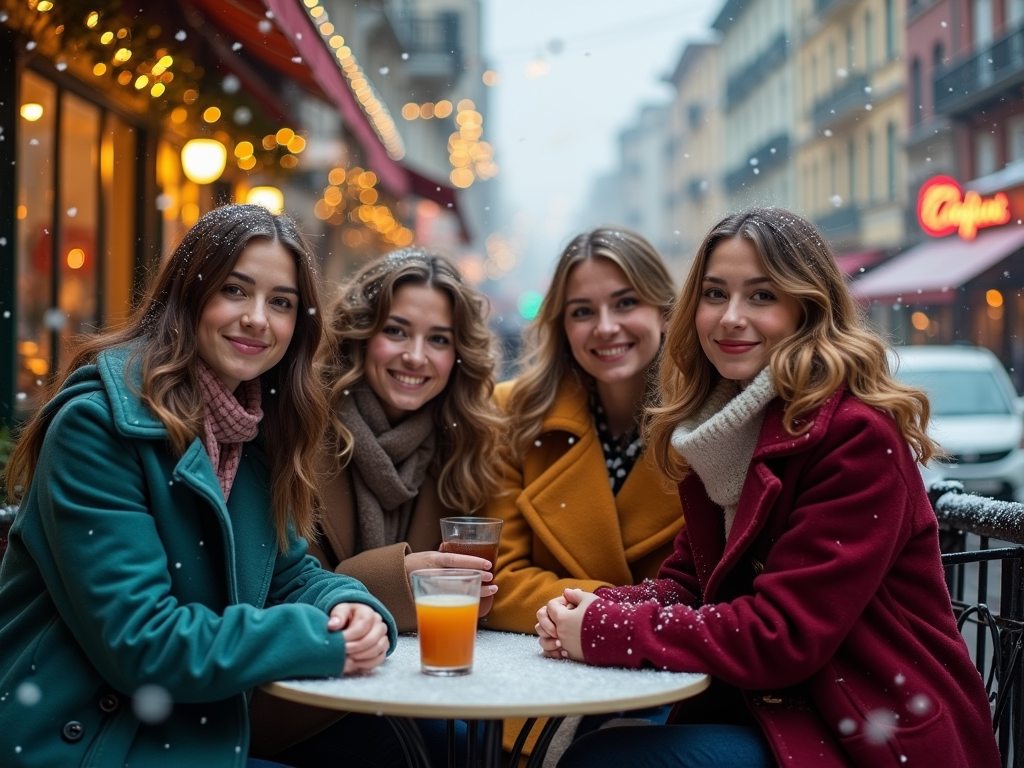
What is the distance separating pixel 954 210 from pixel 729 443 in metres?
13.7

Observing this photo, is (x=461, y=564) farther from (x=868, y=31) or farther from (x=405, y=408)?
(x=868, y=31)

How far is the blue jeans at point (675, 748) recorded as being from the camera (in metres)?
2.16

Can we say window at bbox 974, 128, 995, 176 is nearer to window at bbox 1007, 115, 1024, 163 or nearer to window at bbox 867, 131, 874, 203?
window at bbox 1007, 115, 1024, 163

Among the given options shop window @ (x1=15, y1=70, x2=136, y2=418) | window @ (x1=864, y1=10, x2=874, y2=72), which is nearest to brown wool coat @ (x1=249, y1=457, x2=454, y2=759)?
shop window @ (x1=15, y1=70, x2=136, y2=418)

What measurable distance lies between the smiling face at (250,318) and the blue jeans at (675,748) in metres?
1.13

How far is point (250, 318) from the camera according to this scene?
2363 millimetres

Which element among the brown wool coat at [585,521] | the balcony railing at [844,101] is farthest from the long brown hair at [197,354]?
the balcony railing at [844,101]

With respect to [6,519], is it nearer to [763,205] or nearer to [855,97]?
[763,205]

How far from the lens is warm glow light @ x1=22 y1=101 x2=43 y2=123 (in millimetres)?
5898

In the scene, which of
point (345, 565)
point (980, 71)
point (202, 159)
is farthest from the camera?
point (980, 71)

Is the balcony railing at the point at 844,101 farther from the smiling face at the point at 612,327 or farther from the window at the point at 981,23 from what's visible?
the smiling face at the point at 612,327

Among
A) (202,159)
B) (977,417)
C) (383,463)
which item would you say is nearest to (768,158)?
(977,417)

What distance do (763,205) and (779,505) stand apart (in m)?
0.79

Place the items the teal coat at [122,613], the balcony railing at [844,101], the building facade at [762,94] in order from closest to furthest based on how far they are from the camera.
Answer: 1. the teal coat at [122,613]
2. the balcony railing at [844,101]
3. the building facade at [762,94]
